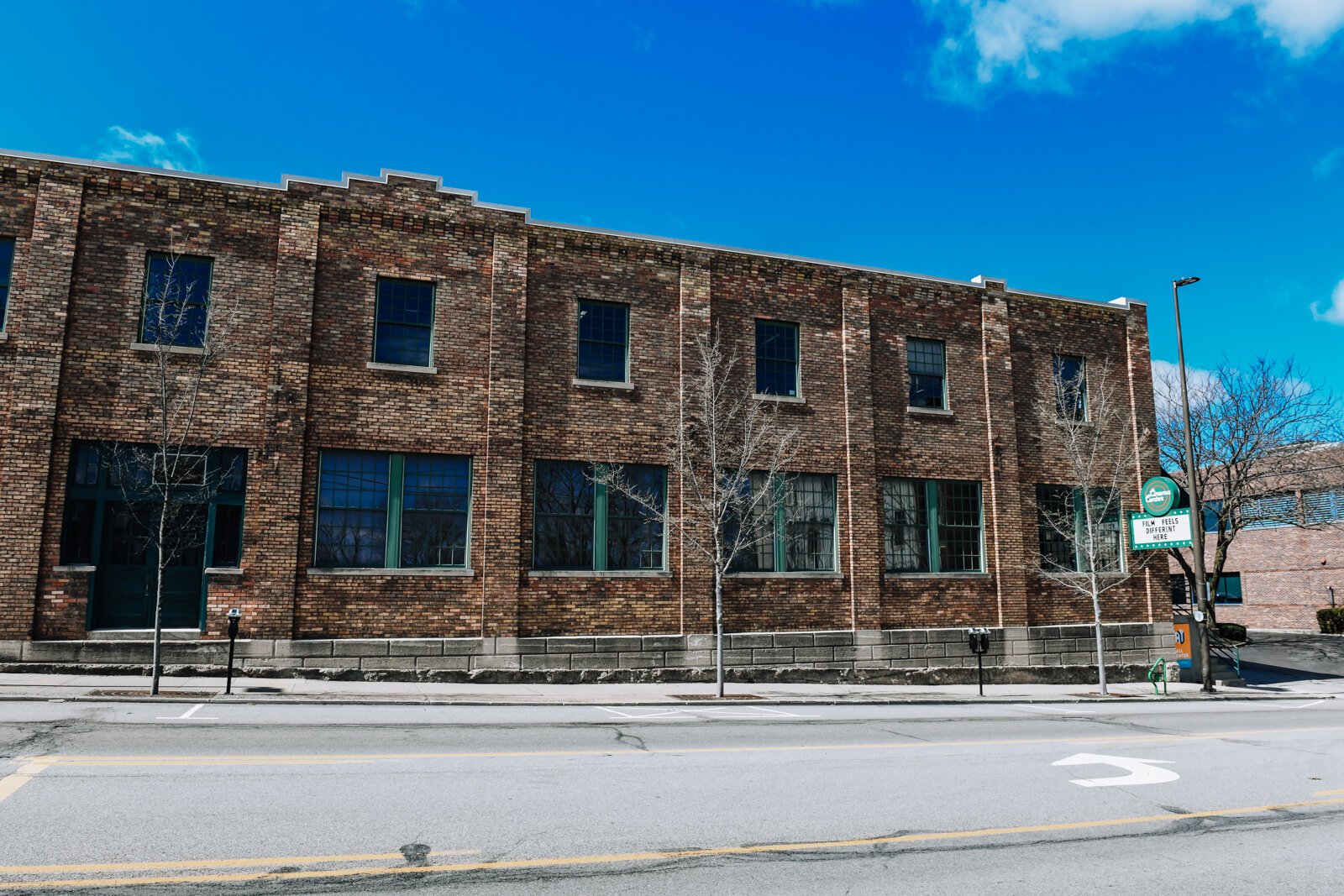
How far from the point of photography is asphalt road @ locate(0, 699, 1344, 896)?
5898 millimetres

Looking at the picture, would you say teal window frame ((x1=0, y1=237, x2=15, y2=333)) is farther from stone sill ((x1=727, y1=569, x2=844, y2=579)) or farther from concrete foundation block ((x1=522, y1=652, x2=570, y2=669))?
stone sill ((x1=727, y1=569, x2=844, y2=579))

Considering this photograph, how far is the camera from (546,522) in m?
19.7

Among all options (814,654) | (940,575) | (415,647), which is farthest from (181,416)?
(940,575)

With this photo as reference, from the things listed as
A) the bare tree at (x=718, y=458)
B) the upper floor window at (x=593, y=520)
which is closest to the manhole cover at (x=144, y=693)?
the upper floor window at (x=593, y=520)

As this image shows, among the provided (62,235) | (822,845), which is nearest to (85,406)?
(62,235)

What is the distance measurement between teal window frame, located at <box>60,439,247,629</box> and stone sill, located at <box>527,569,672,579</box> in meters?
5.62

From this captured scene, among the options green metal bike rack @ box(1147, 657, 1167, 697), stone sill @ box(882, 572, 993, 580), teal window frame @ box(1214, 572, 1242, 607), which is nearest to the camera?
green metal bike rack @ box(1147, 657, 1167, 697)

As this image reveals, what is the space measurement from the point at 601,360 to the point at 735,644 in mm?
6756

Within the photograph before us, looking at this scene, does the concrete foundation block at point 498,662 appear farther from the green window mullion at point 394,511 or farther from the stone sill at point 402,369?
the stone sill at point 402,369

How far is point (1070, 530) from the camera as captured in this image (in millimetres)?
24453

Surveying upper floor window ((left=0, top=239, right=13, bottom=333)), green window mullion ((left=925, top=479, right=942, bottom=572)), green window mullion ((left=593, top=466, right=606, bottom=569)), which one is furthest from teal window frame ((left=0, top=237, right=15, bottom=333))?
green window mullion ((left=925, top=479, right=942, bottom=572))

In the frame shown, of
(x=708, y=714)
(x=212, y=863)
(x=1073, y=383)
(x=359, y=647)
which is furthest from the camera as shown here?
(x=1073, y=383)

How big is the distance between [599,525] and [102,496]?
9217 millimetres

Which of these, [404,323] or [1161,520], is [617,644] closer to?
[404,323]
